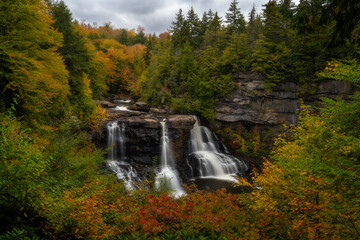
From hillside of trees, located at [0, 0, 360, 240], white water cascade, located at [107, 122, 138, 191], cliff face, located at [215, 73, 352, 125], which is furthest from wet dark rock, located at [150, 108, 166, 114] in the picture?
cliff face, located at [215, 73, 352, 125]

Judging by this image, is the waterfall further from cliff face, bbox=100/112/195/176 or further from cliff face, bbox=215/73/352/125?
cliff face, bbox=215/73/352/125

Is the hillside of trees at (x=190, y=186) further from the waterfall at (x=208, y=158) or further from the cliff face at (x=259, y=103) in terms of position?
the waterfall at (x=208, y=158)

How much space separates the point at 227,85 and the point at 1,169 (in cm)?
2493

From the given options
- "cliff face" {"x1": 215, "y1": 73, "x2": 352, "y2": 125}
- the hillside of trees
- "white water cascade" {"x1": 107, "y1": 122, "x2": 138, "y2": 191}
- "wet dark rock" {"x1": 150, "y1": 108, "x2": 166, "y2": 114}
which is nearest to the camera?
the hillside of trees

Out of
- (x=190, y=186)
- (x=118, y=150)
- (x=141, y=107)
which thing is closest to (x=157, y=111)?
(x=141, y=107)

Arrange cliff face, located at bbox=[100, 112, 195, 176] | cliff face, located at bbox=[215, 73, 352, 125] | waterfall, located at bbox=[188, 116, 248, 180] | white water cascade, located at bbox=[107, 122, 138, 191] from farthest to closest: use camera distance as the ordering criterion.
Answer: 1. cliff face, located at bbox=[215, 73, 352, 125]
2. waterfall, located at bbox=[188, 116, 248, 180]
3. cliff face, located at bbox=[100, 112, 195, 176]
4. white water cascade, located at bbox=[107, 122, 138, 191]

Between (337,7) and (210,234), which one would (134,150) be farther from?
(337,7)

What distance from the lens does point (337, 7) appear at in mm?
3904

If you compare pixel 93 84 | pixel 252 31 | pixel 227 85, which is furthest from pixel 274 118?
pixel 93 84

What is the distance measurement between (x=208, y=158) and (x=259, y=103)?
34.5 feet

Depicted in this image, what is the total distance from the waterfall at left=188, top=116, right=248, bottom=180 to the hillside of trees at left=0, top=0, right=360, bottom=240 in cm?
322

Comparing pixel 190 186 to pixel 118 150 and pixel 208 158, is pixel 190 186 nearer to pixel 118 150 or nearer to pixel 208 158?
pixel 208 158

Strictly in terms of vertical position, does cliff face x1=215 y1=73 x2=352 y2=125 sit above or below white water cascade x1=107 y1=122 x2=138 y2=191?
above

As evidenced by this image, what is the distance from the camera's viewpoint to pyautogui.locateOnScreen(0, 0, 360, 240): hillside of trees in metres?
3.75
